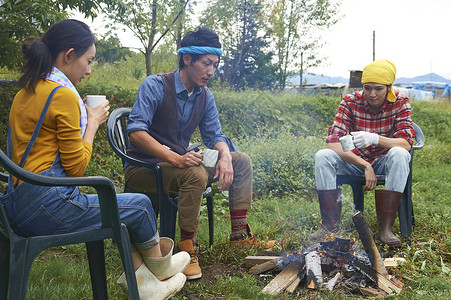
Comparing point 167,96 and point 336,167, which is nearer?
point 167,96

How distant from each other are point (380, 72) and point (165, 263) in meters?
2.37

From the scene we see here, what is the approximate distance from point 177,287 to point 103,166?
11.1ft

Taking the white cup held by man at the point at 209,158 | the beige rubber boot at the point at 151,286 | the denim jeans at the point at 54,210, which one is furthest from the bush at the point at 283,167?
the denim jeans at the point at 54,210

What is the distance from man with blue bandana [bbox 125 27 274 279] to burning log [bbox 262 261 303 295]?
1.48 ft

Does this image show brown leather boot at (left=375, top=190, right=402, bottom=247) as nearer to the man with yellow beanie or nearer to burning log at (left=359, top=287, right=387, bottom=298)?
the man with yellow beanie

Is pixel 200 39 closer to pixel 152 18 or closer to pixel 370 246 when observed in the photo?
pixel 370 246

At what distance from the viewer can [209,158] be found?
2.74 metres

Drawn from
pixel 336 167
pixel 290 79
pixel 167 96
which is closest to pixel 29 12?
pixel 167 96

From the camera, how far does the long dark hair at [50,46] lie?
1790 mm

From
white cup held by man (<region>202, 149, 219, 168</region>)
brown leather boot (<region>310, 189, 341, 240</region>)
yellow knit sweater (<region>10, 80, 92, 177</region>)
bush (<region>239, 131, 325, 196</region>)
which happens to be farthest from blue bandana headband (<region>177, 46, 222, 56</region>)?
bush (<region>239, 131, 325, 196</region>)

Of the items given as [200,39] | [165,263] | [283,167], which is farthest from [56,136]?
[283,167]

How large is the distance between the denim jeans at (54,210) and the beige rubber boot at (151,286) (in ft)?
1.26

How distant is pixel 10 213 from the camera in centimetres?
172

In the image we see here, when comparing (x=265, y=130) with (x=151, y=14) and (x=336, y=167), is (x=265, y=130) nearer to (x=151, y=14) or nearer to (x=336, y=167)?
(x=151, y=14)
